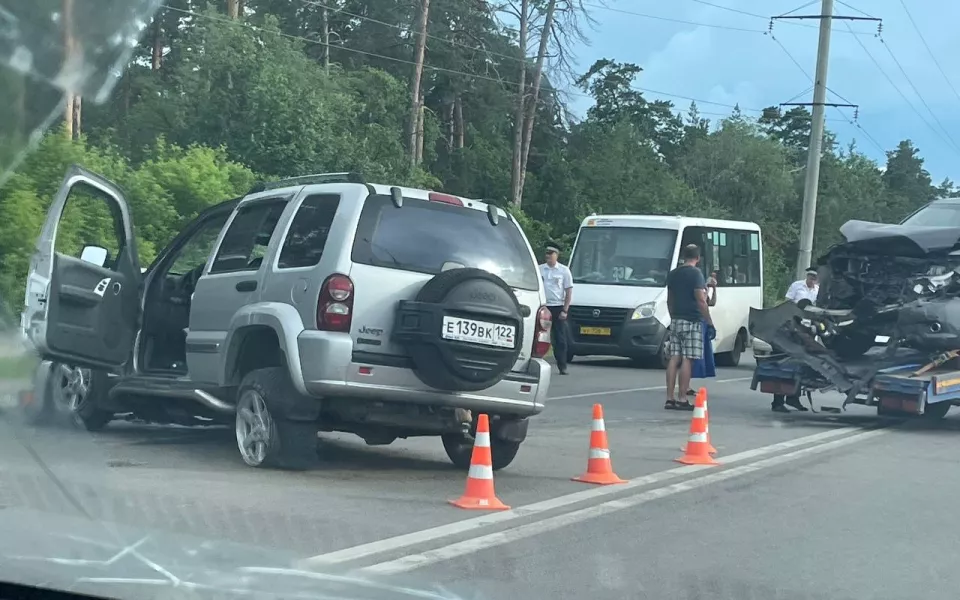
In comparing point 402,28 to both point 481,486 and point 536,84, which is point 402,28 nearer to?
point 536,84

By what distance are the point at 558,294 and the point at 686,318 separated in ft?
14.1

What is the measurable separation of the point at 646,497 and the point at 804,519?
105cm

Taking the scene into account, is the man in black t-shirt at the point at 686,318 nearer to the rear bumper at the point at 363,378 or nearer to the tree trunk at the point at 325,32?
the rear bumper at the point at 363,378

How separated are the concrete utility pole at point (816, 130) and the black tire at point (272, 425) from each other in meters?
23.2

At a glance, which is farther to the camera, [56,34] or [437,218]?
[437,218]

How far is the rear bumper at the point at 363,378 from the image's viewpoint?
26.2ft

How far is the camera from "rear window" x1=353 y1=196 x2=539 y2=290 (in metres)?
8.38

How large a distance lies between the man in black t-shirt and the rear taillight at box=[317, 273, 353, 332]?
6.59 meters

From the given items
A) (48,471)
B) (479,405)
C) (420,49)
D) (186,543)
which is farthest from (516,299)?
(420,49)

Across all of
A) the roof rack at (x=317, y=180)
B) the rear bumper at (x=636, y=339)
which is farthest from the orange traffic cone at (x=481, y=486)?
the rear bumper at (x=636, y=339)

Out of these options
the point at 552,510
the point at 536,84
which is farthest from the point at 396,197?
the point at 536,84

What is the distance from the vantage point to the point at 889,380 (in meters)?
13.0

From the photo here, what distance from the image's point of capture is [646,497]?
27.7ft

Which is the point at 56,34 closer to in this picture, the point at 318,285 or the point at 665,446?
the point at 318,285
